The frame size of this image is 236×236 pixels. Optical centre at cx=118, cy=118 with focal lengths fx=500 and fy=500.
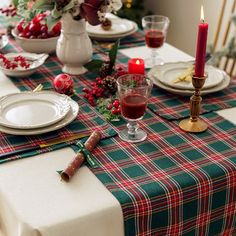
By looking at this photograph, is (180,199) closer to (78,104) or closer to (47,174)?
(47,174)

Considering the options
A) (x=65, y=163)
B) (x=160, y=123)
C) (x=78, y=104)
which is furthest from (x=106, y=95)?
(x=65, y=163)

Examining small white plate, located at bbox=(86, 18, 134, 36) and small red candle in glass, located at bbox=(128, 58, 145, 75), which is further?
small white plate, located at bbox=(86, 18, 134, 36)

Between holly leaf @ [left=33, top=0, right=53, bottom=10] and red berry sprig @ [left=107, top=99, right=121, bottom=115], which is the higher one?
holly leaf @ [left=33, top=0, right=53, bottom=10]

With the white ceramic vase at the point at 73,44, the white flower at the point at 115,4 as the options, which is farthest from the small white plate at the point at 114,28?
the white flower at the point at 115,4

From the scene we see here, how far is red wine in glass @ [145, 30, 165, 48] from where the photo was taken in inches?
69.2

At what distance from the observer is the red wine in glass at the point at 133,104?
1.24 meters

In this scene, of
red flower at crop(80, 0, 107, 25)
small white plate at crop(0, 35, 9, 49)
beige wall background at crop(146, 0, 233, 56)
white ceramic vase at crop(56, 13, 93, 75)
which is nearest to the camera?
red flower at crop(80, 0, 107, 25)

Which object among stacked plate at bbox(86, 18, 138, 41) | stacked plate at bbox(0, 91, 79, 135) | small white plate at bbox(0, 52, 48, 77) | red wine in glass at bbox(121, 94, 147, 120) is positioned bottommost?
stacked plate at bbox(86, 18, 138, 41)

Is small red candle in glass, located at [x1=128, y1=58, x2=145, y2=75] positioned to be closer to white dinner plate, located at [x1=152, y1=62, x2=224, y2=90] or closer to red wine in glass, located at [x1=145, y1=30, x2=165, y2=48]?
white dinner plate, located at [x1=152, y1=62, x2=224, y2=90]

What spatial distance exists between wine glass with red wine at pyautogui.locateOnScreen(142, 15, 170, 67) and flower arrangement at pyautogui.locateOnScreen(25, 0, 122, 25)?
25cm

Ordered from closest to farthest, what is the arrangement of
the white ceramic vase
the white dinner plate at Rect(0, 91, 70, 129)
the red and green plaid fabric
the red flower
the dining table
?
the dining table
the white dinner plate at Rect(0, 91, 70, 129)
the red and green plaid fabric
the red flower
the white ceramic vase

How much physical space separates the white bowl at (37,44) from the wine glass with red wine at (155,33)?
34 cm

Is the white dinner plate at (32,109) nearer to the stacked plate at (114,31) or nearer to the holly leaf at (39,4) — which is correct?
the holly leaf at (39,4)

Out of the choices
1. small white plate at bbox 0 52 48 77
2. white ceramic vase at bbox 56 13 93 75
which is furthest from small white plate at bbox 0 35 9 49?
white ceramic vase at bbox 56 13 93 75
